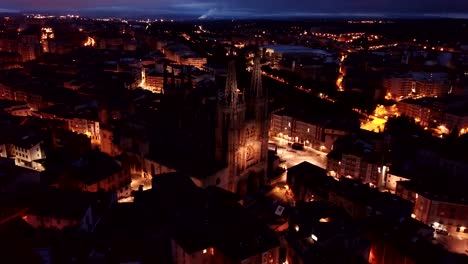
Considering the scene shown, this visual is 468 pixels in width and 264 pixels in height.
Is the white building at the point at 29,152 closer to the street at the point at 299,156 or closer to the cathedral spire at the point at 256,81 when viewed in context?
the cathedral spire at the point at 256,81

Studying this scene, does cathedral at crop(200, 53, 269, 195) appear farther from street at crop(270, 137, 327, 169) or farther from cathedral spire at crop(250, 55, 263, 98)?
street at crop(270, 137, 327, 169)

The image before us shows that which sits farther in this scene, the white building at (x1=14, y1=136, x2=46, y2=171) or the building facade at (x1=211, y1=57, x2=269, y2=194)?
the white building at (x1=14, y1=136, x2=46, y2=171)

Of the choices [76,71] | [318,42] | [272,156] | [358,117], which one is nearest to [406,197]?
[272,156]

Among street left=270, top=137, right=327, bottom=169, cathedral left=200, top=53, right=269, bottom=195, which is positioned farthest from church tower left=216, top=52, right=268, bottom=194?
street left=270, top=137, right=327, bottom=169

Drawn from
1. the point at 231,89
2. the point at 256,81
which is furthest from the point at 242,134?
the point at 256,81

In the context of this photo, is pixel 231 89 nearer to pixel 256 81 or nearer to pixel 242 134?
pixel 256 81

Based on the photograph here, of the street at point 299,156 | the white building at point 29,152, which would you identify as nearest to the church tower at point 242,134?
the street at point 299,156

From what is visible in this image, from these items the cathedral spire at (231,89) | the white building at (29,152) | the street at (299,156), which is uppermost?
the cathedral spire at (231,89)
